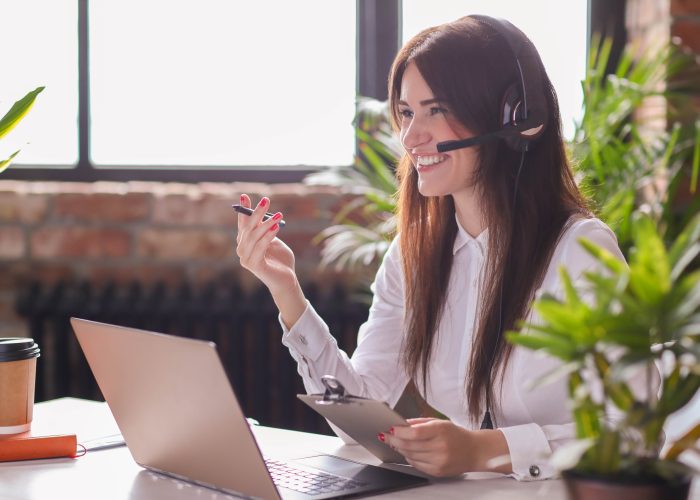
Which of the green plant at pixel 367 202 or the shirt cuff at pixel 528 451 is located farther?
the green plant at pixel 367 202

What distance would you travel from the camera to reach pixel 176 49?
9.20 ft

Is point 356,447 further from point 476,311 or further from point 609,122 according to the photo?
point 609,122

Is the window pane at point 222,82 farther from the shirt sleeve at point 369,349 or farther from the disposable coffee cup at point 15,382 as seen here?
the disposable coffee cup at point 15,382

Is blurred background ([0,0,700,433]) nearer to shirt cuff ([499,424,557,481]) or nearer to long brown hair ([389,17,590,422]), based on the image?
long brown hair ([389,17,590,422])

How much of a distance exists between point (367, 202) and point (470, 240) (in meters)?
1.09

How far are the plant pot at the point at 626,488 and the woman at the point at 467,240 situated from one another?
68 centimetres

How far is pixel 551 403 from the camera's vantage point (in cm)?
134

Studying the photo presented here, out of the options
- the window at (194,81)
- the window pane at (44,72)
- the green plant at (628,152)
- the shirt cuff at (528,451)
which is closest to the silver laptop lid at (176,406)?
the shirt cuff at (528,451)

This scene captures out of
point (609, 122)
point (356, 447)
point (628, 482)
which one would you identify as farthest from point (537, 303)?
point (609, 122)

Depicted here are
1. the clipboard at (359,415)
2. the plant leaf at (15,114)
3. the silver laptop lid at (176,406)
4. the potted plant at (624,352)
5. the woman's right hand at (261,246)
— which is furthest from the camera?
the woman's right hand at (261,246)

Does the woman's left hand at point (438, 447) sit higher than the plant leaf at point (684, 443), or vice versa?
the plant leaf at point (684, 443)

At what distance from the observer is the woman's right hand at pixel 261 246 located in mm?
1435

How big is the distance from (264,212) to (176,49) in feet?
5.01

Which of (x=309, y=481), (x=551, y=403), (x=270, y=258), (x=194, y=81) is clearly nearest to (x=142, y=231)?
(x=194, y=81)
